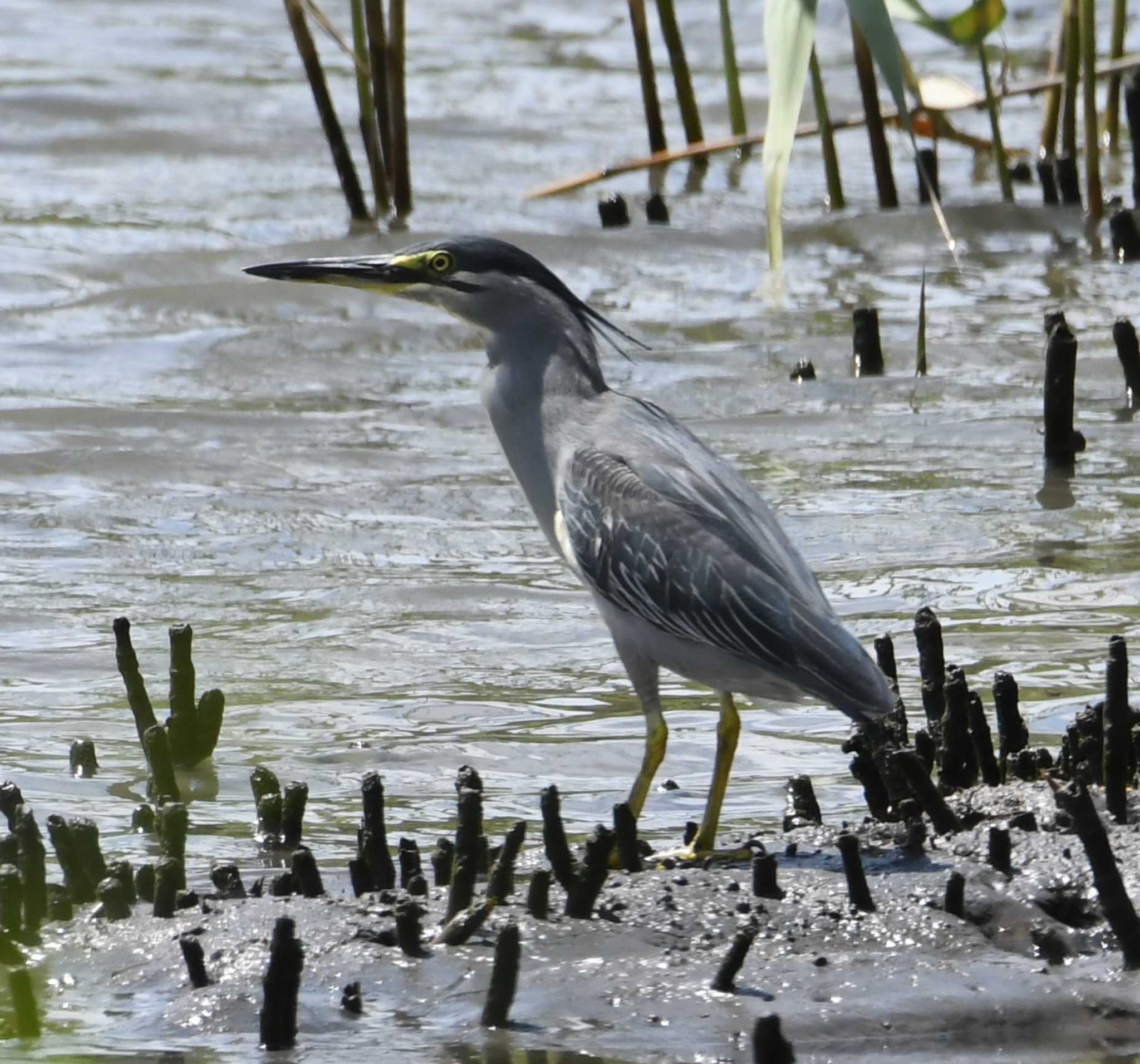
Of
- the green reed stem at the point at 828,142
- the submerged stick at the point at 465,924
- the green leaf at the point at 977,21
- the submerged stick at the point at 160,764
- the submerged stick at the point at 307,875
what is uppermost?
the green leaf at the point at 977,21

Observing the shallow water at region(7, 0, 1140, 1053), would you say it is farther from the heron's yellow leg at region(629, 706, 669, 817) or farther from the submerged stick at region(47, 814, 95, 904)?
the submerged stick at region(47, 814, 95, 904)

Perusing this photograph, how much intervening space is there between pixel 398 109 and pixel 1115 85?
4339 mm

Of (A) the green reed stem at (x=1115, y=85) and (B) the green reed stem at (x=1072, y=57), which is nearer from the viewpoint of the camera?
(B) the green reed stem at (x=1072, y=57)

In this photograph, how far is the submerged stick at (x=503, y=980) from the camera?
12.1ft

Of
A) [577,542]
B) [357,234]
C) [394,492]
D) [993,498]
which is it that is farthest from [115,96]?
[577,542]

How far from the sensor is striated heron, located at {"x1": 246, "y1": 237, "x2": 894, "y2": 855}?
487 cm

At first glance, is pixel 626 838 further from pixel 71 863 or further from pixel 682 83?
pixel 682 83

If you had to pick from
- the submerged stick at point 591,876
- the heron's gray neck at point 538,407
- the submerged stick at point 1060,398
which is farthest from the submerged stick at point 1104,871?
the submerged stick at point 1060,398

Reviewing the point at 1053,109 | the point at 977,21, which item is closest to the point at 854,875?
the point at 977,21

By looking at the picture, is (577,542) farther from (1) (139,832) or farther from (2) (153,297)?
(2) (153,297)

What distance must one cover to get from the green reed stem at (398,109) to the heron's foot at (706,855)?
21.7ft

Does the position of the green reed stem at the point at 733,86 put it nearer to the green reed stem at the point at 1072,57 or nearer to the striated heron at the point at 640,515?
the green reed stem at the point at 1072,57

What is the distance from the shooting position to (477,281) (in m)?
5.76

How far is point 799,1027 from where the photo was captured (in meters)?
3.97
